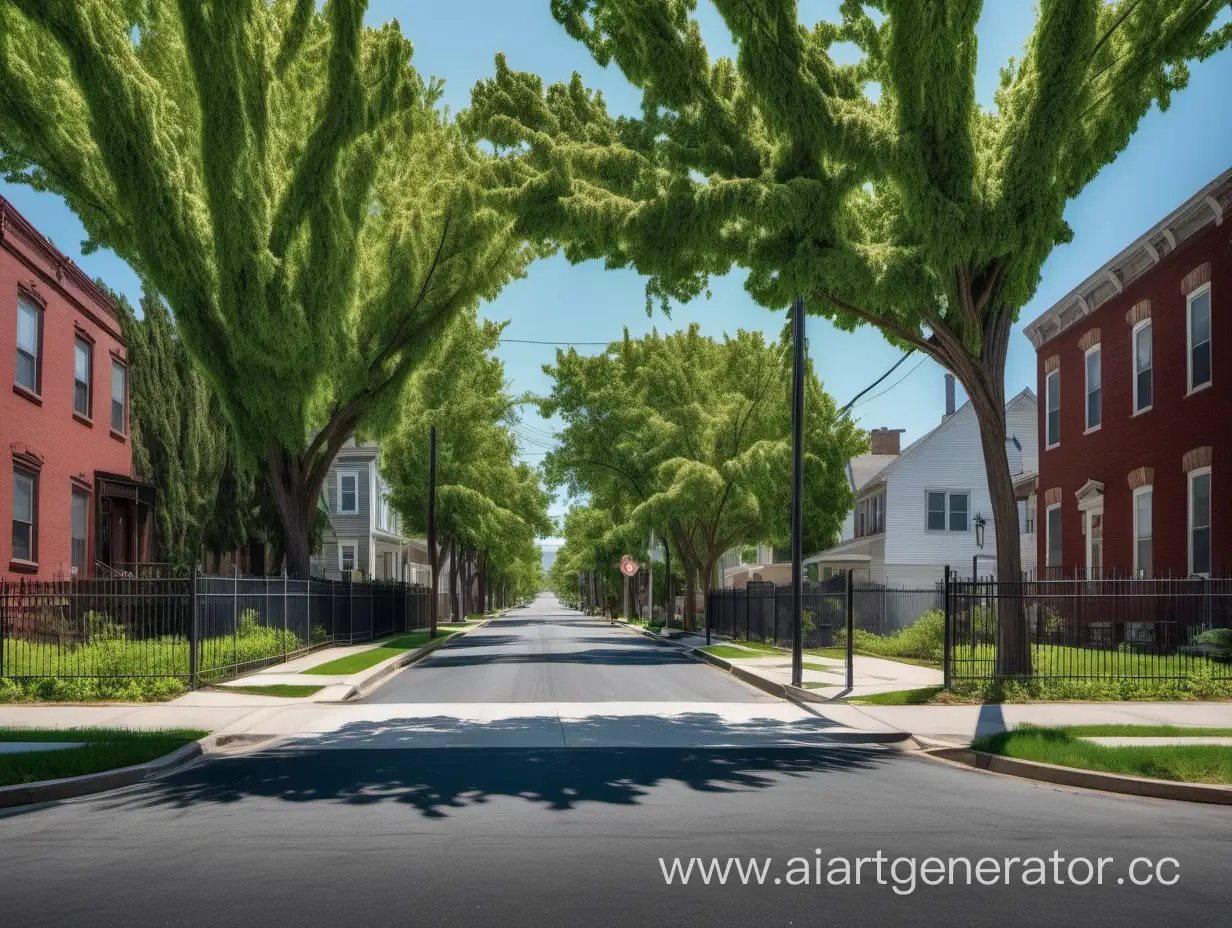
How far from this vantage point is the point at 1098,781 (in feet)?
33.9

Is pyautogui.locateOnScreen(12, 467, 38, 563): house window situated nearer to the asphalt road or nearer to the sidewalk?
the asphalt road

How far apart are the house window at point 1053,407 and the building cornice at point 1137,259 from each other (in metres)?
1.09

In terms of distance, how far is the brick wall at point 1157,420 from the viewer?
22.6 metres

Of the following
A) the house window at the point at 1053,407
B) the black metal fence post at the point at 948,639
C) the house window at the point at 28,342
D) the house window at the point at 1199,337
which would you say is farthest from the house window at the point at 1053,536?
the house window at the point at 28,342

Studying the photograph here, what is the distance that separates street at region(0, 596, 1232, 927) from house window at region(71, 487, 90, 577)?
1593 centimetres

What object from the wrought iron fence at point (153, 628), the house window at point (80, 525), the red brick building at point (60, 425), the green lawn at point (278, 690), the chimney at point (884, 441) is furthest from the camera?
the chimney at point (884, 441)

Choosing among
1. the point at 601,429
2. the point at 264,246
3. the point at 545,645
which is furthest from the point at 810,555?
the point at 264,246

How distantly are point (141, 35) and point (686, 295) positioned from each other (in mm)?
14506

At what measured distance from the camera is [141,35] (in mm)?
25750

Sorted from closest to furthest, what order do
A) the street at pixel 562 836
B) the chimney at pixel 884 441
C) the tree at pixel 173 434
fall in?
the street at pixel 562 836 < the tree at pixel 173 434 < the chimney at pixel 884 441

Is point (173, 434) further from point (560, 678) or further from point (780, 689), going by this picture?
point (780, 689)

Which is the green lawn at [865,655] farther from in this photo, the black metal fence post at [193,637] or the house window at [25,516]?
the house window at [25,516]

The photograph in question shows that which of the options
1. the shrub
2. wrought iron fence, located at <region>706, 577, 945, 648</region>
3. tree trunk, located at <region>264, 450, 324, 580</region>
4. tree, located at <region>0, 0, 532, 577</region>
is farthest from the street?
wrought iron fence, located at <region>706, 577, 945, 648</region>

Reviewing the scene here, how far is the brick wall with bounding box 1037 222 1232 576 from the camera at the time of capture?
2262 centimetres
